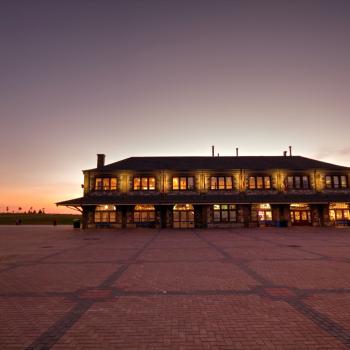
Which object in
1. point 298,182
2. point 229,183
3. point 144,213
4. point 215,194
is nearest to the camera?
point 144,213

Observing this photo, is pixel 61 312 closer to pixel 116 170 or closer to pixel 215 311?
pixel 215 311

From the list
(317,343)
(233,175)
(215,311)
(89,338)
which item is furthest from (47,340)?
(233,175)

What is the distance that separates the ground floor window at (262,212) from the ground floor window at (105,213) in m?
15.0

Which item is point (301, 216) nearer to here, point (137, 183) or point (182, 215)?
point (182, 215)

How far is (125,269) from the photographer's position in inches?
376

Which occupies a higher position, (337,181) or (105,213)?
(337,181)

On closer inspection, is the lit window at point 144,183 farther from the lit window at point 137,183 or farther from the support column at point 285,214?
the support column at point 285,214

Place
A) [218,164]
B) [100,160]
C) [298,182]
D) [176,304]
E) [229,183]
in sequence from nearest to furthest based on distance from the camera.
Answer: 1. [176,304]
2. [229,183]
3. [298,182]
4. [218,164]
5. [100,160]

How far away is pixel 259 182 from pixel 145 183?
41.8 ft

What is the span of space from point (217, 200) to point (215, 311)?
2304cm

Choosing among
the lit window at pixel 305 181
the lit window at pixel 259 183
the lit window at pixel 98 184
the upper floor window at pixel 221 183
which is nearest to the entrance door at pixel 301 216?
the lit window at pixel 305 181

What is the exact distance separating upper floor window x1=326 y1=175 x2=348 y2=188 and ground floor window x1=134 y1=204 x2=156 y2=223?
19706 mm

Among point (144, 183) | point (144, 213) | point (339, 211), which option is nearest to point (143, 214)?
point (144, 213)

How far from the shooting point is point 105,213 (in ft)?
97.2
